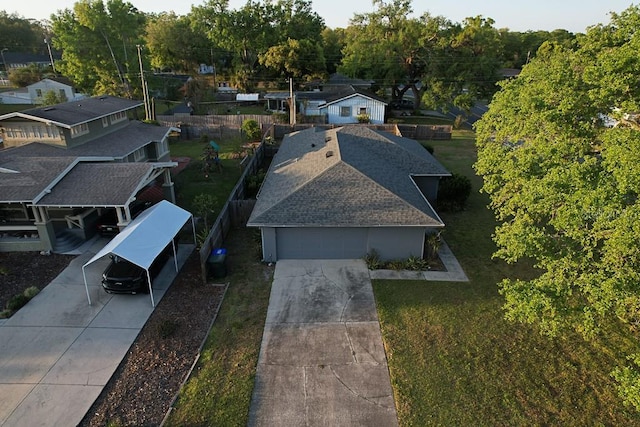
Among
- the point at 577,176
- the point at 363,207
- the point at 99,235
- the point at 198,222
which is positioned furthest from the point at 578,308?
the point at 99,235

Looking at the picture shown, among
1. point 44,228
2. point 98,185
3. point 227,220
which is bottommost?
point 227,220

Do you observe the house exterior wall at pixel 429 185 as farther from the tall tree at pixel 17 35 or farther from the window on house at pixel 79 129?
the tall tree at pixel 17 35

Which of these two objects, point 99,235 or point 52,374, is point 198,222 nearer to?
point 99,235

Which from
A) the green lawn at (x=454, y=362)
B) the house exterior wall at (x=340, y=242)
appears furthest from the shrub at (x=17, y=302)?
the house exterior wall at (x=340, y=242)

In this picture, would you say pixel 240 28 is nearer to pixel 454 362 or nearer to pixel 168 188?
pixel 168 188

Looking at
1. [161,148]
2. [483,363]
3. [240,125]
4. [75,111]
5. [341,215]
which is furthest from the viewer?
[240,125]

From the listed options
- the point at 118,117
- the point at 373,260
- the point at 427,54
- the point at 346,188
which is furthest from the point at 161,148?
the point at 427,54
